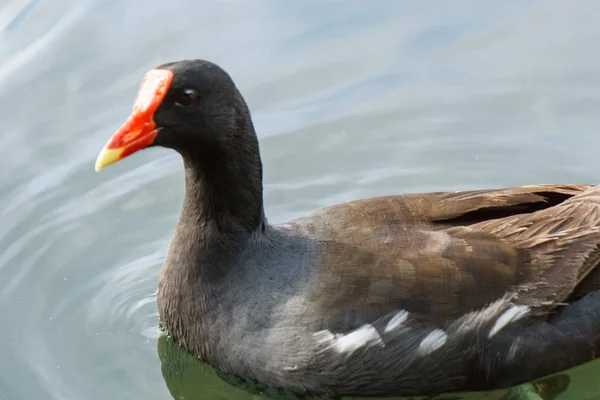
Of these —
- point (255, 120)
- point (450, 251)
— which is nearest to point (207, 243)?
point (450, 251)

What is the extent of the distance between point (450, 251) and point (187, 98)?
1.59 meters

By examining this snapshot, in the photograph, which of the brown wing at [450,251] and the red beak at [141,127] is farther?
the brown wing at [450,251]

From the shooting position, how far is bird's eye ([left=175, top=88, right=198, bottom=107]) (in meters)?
5.72

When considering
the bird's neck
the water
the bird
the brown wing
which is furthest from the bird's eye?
the water

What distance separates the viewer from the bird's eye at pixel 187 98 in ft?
18.8

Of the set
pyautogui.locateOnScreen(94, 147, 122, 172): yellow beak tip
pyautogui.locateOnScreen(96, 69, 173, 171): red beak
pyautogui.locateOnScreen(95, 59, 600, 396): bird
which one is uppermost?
pyautogui.locateOnScreen(96, 69, 173, 171): red beak

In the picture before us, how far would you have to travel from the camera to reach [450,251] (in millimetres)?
5887

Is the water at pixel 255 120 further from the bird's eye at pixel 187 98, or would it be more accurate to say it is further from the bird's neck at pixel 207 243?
the bird's eye at pixel 187 98

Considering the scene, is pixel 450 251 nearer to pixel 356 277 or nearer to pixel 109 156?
pixel 356 277

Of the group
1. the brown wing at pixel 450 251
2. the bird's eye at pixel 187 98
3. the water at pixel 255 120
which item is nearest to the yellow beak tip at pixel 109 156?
the bird's eye at pixel 187 98

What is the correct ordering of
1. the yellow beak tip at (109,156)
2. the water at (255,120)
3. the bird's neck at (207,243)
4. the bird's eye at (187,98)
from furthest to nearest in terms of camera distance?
the water at (255,120), the bird's neck at (207,243), the bird's eye at (187,98), the yellow beak tip at (109,156)

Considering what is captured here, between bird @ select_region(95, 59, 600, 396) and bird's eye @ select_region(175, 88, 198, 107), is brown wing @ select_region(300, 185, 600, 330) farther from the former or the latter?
bird's eye @ select_region(175, 88, 198, 107)

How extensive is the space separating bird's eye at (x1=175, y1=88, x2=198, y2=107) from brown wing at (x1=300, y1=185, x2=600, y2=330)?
105 centimetres

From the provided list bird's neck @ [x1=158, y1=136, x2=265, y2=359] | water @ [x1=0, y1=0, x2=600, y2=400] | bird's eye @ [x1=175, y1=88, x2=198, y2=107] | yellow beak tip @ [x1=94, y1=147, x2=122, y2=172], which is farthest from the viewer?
water @ [x1=0, y1=0, x2=600, y2=400]
